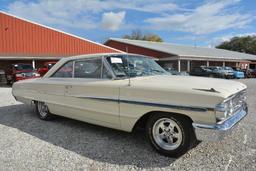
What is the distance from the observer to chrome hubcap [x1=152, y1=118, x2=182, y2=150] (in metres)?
3.66

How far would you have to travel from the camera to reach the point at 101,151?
4.02 meters

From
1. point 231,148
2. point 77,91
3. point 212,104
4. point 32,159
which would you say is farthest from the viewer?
point 77,91

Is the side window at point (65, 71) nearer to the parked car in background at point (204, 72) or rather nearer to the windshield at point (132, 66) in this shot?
the windshield at point (132, 66)

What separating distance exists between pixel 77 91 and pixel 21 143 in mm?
1400

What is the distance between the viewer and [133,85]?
3.96m

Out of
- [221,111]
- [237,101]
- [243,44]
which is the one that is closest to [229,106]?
[221,111]

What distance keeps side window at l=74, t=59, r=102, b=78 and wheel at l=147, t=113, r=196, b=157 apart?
4.81 feet

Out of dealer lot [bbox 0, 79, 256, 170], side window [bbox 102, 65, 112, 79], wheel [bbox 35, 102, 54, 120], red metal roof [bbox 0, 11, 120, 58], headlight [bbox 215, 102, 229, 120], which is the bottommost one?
dealer lot [bbox 0, 79, 256, 170]

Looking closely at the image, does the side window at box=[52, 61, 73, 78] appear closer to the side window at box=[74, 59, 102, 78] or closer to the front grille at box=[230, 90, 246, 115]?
the side window at box=[74, 59, 102, 78]

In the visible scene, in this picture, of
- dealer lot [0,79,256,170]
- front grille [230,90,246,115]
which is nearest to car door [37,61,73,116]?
dealer lot [0,79,256,170]

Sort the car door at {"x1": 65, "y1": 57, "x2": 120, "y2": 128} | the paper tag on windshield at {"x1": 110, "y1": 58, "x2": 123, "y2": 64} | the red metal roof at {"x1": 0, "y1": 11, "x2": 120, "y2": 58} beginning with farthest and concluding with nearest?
the red metal roof at {"x1": 0, "y1": 11, "x2": 120, "y2": 58} < the paper tag on windshield at {"x1": 110, "y1": 58, "x2": 123, "y2": 64} < the car door at {"x1": 65, "y1": 57, "x2": 120, "y2": 128}

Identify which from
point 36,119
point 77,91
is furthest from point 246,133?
point 36,119

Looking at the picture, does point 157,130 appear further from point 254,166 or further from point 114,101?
point 254,166

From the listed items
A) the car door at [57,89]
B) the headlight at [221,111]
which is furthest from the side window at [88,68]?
the headlight at [221,111]
